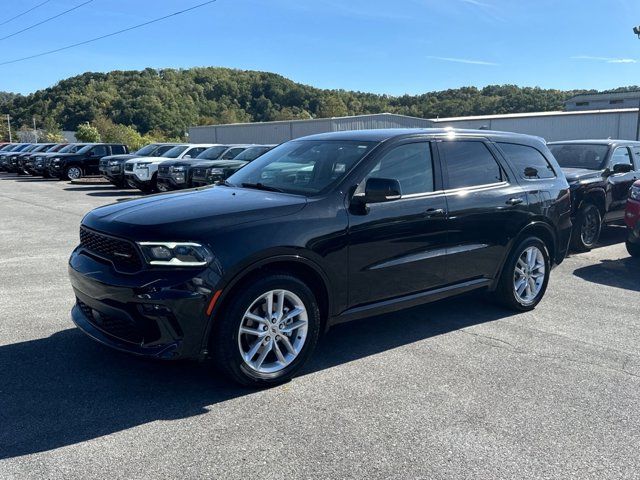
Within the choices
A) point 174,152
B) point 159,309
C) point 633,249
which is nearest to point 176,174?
point 174,152

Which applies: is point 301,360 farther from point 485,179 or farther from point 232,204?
point 485,179

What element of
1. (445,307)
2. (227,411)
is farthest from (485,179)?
(227,411)

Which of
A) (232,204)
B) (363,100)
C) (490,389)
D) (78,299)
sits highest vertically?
(363,100)

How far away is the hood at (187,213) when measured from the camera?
12.3 ft

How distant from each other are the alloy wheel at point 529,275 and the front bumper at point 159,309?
350 centimetres

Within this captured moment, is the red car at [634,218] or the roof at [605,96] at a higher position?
the roof at [605,96]

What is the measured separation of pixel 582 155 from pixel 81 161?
69.3ft

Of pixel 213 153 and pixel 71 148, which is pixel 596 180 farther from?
pixel 71 148

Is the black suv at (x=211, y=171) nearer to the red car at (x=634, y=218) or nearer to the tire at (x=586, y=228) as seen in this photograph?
the tire at (x=586, y=228)

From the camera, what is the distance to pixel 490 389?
409 cm

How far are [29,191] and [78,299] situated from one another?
18062 mm

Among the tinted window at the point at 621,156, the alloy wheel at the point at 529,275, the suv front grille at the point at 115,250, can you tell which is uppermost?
the tinted window at the point at 621,156

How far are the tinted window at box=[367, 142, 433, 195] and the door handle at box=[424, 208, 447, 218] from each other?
7.2 inches

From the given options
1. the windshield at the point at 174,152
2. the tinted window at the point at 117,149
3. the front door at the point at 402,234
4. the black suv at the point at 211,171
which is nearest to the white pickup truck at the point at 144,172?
the windshield at the point at 174,152
